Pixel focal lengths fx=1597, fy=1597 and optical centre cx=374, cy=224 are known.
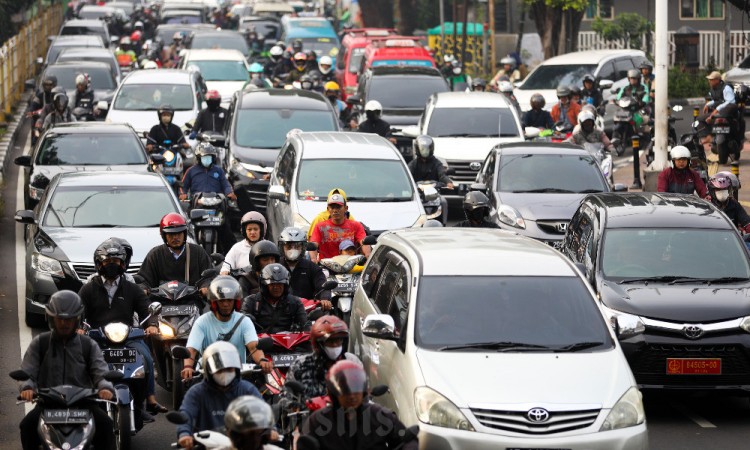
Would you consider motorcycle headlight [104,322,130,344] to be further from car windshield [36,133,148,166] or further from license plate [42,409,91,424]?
car windshield [36,133,148,166]

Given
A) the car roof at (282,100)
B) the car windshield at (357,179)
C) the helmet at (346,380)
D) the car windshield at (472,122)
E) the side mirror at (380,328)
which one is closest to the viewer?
the helmet at (346,380)

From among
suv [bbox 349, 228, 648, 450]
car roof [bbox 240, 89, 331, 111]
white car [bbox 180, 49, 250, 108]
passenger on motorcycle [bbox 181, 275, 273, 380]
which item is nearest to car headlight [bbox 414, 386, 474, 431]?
suv [bbox 349, 228, 648, 450]

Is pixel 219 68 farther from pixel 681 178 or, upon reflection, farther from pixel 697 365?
pixel 697 365

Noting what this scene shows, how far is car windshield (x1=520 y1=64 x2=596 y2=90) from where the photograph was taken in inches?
1330

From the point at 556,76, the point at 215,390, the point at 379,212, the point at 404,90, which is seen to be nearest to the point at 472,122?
the point at 404,90

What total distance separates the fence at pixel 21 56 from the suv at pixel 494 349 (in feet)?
81.2

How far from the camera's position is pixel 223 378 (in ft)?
29.9

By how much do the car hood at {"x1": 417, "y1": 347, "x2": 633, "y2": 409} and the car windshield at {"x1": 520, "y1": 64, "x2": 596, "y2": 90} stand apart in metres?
23.8

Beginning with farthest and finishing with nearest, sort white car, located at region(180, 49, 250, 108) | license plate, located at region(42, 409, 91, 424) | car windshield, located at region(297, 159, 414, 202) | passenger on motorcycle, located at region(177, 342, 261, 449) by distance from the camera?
white car, located at region(180, 49, 250, 108) → car windshield, located at region(297, 159, 414, 202) → license plate, located at region(42, 409, 91, 424) → passenger on motorcycle, located at region(177, 342, 261, 449)

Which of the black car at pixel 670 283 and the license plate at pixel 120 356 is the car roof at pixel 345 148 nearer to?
the black car at pixel 670 283

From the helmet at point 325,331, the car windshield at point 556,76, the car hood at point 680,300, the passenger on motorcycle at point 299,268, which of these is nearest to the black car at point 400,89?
the car windshield at point 556,76

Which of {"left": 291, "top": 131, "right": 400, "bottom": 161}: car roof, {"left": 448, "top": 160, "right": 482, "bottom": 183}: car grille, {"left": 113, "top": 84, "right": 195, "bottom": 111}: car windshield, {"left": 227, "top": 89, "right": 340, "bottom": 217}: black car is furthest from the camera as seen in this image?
{"left": 113, "top": 84, "right": 195, "bottom": 111}: car windshield

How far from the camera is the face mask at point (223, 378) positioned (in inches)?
359

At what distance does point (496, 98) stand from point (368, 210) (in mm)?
8121
